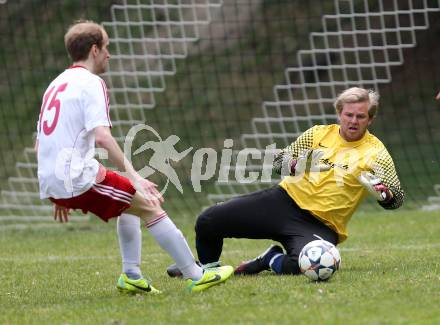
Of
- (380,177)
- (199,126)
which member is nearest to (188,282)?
(380,177)

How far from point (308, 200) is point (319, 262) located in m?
1.00

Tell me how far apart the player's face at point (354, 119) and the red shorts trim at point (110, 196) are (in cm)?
206

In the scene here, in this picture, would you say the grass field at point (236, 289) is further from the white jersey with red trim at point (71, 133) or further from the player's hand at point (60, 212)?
the white jersey with red trim at point (71, 133)

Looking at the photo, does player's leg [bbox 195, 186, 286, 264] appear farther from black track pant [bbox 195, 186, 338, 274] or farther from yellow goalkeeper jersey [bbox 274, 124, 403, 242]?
yellow goalkeeper jersey [bbox 274, 124, 403, 242]

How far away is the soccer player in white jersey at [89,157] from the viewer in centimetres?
646

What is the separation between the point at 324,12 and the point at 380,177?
45.9 feet

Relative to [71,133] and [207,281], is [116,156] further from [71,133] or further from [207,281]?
[207,281]

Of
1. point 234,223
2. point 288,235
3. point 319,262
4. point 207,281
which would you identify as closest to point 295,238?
point 288,235

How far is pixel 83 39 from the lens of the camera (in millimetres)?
6684

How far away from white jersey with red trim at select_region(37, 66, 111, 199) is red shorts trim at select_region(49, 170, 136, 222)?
0.24 ft

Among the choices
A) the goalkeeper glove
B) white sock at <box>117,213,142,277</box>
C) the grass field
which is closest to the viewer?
the grass field

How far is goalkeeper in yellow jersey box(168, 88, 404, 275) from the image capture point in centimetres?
787

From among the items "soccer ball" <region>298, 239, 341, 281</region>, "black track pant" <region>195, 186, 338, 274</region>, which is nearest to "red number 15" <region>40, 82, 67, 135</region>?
"black track pant" <region>195, 186, 338, 274</region>

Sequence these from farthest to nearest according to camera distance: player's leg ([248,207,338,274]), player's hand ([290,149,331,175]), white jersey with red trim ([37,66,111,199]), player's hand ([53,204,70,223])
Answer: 1. player's hand ([290,149,331,175])
2. player's leg ([248,207,338,274])
3. player's hand ([53,204,70,223])
4. white jersey with red trim ([37,66,111,199])
